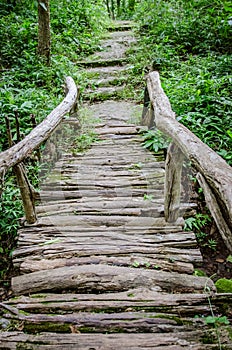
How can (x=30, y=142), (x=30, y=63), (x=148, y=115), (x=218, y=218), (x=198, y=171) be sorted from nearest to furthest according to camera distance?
(x=218, y=218) < (x=198, y=171) < (x=30, y=142) < (x=148, y=115) < (x=30, y=63)

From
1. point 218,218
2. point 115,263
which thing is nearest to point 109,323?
point 115,263

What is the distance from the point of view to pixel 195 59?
25.8ft

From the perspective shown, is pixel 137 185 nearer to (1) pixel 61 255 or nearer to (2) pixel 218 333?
(1) pixel 61 255

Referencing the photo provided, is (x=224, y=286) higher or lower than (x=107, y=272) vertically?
lower

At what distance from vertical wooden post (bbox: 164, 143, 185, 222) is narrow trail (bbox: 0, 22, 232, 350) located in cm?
13

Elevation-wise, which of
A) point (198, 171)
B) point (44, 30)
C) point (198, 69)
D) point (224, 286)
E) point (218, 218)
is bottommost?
point (224, 286)

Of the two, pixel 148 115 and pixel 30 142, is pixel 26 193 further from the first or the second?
pixel 148 115

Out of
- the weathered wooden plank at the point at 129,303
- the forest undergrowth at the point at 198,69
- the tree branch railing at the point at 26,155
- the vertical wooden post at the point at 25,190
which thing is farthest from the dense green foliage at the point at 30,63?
the forest undergrowth at the point at 198,69

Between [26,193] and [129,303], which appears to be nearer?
[129,303]

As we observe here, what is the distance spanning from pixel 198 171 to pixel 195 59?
21.1 feet

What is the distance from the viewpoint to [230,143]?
16.0 feet

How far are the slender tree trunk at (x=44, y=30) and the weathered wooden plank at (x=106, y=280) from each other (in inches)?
247

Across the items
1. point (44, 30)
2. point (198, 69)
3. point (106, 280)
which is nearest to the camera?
point (106, 280)

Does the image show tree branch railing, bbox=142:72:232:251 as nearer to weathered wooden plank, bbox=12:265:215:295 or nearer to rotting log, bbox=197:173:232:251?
rotting log, bbox=197:173:232:251
